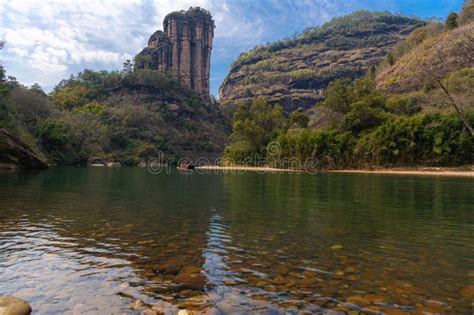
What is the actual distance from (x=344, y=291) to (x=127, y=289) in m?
3.05

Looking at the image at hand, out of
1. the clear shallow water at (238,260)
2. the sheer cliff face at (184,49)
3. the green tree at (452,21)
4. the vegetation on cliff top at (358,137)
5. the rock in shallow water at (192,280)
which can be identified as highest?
the sheer cliff face at (184,49)

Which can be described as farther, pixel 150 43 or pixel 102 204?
pixel 150 43

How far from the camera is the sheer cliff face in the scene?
152m

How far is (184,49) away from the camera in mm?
154125

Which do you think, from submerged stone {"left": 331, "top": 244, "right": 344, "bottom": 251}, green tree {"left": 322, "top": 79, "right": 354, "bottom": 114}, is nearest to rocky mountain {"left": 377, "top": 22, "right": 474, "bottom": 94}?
green tree {"left": 322, "top": 79, "right": 354, "bottom": 114}

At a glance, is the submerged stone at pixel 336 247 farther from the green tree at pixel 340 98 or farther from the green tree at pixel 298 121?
the green tree at pixel 298 121

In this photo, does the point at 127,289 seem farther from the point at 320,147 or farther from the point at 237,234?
the point at 320,147

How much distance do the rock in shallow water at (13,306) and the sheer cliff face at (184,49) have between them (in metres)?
148

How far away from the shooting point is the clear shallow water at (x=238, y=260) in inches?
169

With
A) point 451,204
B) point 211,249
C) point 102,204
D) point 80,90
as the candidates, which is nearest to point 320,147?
point 451,204

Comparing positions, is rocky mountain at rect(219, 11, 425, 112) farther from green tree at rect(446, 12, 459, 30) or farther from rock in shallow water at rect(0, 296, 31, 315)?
rock in shallow water at rect(0, 296, 31, 315)

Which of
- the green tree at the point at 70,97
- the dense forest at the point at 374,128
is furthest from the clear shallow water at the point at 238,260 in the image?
the green tree at the point at 70,97

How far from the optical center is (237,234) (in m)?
8.20

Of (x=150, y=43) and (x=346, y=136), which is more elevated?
(x=150, y=43)
